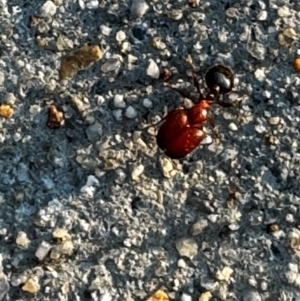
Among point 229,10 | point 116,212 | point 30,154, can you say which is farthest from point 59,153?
point 229,10

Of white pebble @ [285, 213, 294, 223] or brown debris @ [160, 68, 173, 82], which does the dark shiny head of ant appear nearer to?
brown debris @ [160, 68, 173, 82]

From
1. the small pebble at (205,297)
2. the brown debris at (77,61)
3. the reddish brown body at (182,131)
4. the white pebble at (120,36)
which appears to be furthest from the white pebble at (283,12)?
the small pebble at (205,297)

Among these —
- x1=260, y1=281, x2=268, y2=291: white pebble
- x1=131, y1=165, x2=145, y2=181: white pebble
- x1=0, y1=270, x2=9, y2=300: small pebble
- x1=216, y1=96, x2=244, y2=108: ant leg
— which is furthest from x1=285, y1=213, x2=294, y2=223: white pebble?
x1=0, y1=270, x2=9, y2=300: small pebble

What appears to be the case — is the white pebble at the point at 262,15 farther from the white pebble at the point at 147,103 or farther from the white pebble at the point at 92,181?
the white pebble at the point at 92,181

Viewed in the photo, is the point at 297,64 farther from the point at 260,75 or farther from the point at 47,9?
the point at 47,9

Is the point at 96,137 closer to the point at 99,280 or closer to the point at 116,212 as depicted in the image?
the point at 116,212

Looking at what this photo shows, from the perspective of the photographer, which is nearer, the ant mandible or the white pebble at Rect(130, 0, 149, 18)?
the ant mandible
